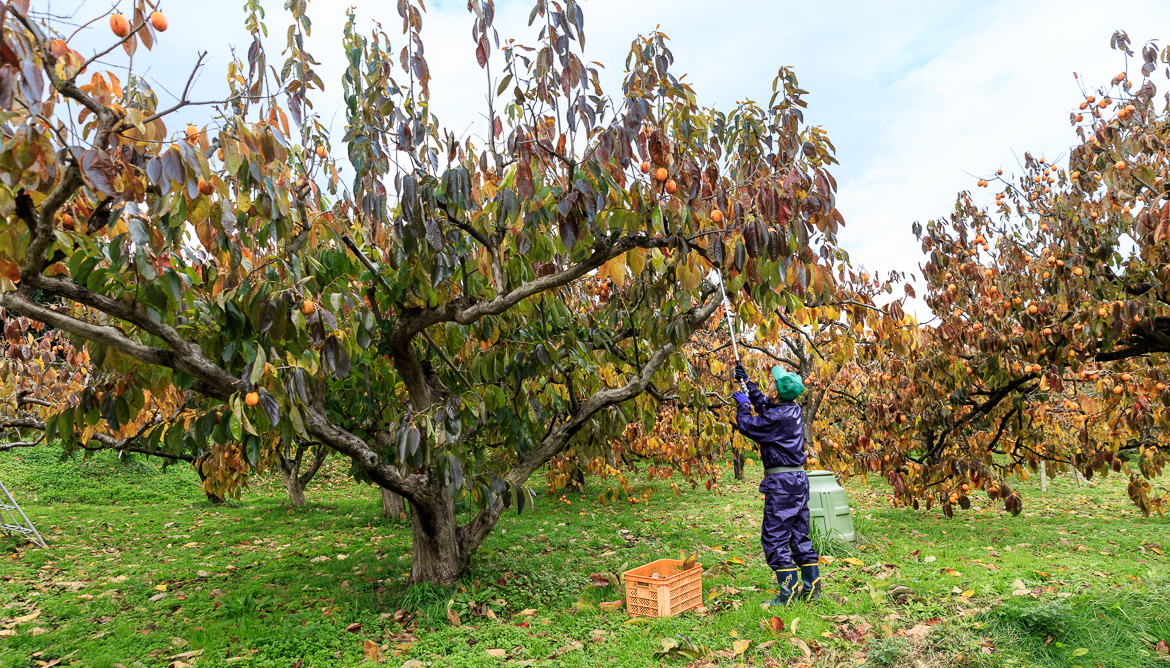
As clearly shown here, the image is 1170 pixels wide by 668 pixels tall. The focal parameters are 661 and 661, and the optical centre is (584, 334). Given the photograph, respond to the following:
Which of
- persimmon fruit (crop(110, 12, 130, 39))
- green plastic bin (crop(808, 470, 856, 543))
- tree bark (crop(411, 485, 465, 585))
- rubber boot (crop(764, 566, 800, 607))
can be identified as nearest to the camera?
persimmon fruit (crop(110, 12, 130, 39))

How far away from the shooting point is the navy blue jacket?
4.38 m

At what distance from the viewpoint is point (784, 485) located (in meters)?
4.34

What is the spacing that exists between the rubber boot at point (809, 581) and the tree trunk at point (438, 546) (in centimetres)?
242

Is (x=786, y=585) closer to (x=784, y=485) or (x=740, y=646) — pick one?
(x=784, y=485)

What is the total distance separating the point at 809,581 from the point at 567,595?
168 cm

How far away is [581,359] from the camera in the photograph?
4.67 metres

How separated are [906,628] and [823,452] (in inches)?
180

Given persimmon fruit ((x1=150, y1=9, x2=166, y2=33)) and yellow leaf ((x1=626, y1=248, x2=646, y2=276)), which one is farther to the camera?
yellow leaf ((x1=626, y1=248, x2=646, y2=276))

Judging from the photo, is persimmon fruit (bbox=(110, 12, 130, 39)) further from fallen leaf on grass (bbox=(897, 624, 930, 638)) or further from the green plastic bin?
the green plastic bin

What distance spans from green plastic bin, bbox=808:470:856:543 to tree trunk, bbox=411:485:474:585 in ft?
10.6

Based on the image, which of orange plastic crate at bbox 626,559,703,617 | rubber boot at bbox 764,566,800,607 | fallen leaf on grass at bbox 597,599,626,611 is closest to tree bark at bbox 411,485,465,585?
fallen leaf on grass at bbox 597,599,626,611

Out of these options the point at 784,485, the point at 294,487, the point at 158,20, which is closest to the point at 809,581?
the point at 784,485

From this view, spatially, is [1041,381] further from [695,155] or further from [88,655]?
[88,655]

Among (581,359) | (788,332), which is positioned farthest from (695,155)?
(788,332)
